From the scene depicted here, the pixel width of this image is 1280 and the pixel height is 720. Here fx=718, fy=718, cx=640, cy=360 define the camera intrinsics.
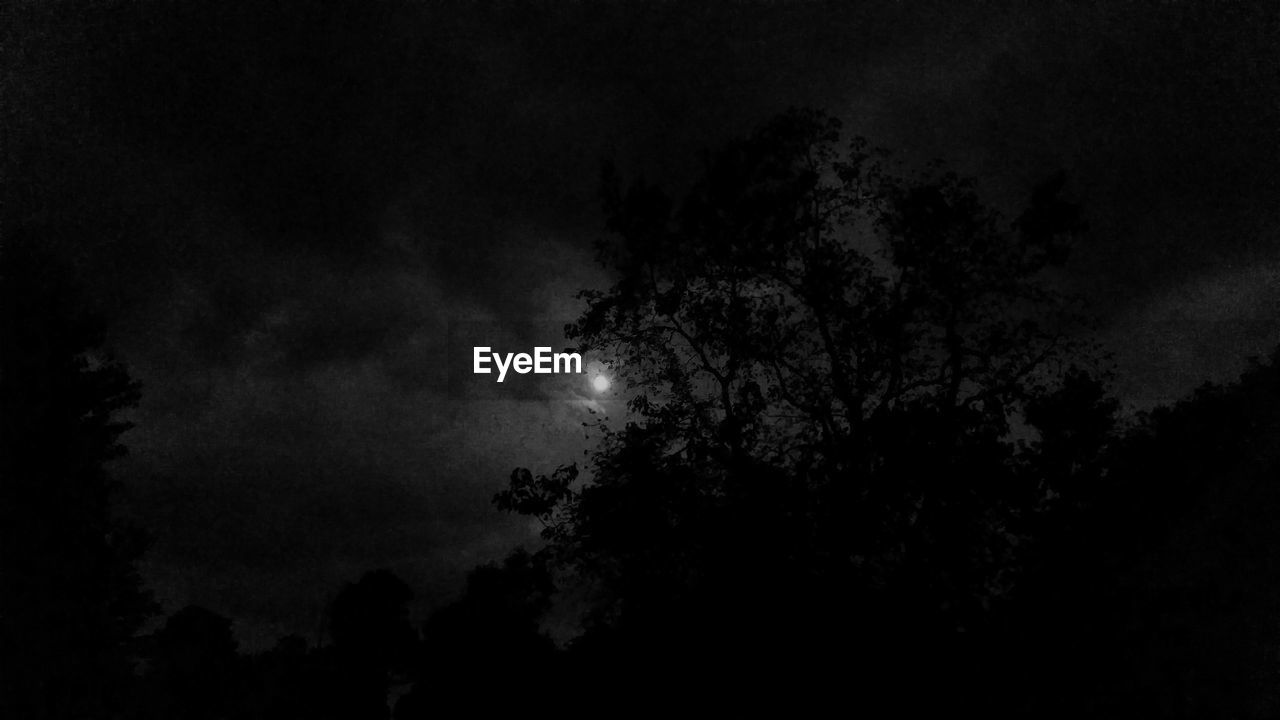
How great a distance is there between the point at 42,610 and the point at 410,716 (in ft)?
104

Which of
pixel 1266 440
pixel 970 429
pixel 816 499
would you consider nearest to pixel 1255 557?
pixel 1266 440

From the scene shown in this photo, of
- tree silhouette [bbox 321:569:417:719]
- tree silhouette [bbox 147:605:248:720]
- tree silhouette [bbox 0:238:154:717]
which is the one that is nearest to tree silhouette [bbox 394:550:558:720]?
tree silhouette [bbox 321:569:417:719]

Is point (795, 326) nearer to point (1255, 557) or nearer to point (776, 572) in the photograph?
point (776, 572)

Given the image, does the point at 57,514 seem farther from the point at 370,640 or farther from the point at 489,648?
the point at 370,640

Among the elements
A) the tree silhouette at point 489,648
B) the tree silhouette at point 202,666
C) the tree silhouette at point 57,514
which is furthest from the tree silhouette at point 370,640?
the tree silhouette at point 57,514

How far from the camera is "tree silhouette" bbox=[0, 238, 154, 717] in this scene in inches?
831

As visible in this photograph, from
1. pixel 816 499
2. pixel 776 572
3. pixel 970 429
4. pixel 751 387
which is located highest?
pixel 751 387

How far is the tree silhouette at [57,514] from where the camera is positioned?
21.1 m

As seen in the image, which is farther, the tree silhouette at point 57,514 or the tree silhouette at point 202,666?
the tree silhouette at point 202,666

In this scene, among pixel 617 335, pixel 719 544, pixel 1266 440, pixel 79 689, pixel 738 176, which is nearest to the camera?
pixel 1266 440

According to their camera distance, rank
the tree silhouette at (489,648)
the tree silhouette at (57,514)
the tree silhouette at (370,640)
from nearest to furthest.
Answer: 1. the tree silhouette at (57,514)
2. the tree silhouette at (489,648)
3. the tree silhouette at (370,640)

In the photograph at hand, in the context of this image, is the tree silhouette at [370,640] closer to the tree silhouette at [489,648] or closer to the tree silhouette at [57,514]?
the tree silhouette at [489,648]

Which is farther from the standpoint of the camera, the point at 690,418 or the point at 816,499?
the point at 690,418

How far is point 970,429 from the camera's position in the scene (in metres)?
16.9
